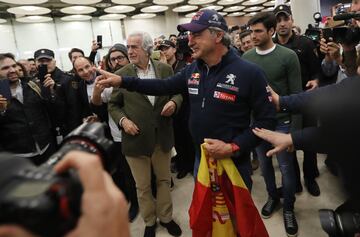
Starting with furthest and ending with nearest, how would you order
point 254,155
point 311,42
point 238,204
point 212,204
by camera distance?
point 254,155 → point 311,42 → point 212,204 → point 238,204

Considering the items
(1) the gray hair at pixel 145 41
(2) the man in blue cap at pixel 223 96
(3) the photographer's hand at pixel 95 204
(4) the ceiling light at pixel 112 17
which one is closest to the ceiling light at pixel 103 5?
(4) the ceiling light at pixel 112 17

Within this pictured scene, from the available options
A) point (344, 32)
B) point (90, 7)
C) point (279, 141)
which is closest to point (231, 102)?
point (279, 141)

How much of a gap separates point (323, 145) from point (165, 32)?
12382 mm

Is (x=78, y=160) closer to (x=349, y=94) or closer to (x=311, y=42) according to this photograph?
(x=349, y=94)

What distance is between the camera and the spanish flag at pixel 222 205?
Answer: 5.17ft

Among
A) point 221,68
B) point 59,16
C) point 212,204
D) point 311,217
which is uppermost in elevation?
point 59,16

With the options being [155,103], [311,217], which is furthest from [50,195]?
[311,217]

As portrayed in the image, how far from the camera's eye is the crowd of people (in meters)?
1.60

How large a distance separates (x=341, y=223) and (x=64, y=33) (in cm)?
1158

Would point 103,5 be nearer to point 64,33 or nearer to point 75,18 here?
point 75,18

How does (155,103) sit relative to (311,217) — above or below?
above

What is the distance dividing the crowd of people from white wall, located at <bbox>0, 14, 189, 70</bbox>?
27.5ft

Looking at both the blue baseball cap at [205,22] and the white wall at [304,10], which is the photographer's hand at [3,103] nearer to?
the blue baseball cap at [205,22]

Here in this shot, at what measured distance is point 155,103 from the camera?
2.14m
